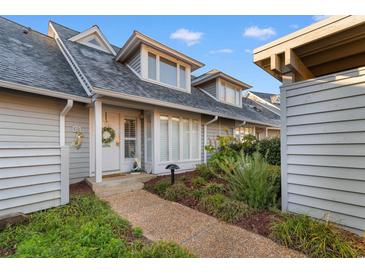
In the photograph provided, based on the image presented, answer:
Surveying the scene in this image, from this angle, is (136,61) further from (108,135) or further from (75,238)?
(75,238)

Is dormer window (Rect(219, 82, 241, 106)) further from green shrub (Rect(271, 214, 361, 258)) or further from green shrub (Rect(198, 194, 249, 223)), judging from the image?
green shrub (Rect(271, 214, 361, 258))

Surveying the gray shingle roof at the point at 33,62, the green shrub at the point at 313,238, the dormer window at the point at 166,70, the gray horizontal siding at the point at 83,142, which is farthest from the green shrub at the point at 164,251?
the dormer window at the point at 166,70

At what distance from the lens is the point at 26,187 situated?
3.56m

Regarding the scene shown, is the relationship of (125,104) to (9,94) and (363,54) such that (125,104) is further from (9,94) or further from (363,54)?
(363,54)

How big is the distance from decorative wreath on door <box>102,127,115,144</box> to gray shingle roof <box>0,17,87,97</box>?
4.39 feet

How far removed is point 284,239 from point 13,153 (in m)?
4.49

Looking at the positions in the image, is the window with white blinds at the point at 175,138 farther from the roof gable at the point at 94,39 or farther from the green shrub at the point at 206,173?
the roof gable at the point at 94,39

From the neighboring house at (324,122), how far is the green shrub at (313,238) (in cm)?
47

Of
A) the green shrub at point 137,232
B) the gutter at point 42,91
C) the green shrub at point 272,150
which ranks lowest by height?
the green shrub at point 137,232

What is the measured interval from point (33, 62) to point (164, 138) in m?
4.63

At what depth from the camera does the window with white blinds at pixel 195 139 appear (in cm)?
831

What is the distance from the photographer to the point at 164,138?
721 cm

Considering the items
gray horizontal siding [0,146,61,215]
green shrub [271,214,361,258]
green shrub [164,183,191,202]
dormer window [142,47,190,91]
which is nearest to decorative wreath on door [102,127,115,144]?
gray horizontal siding [0,146,61,215]
